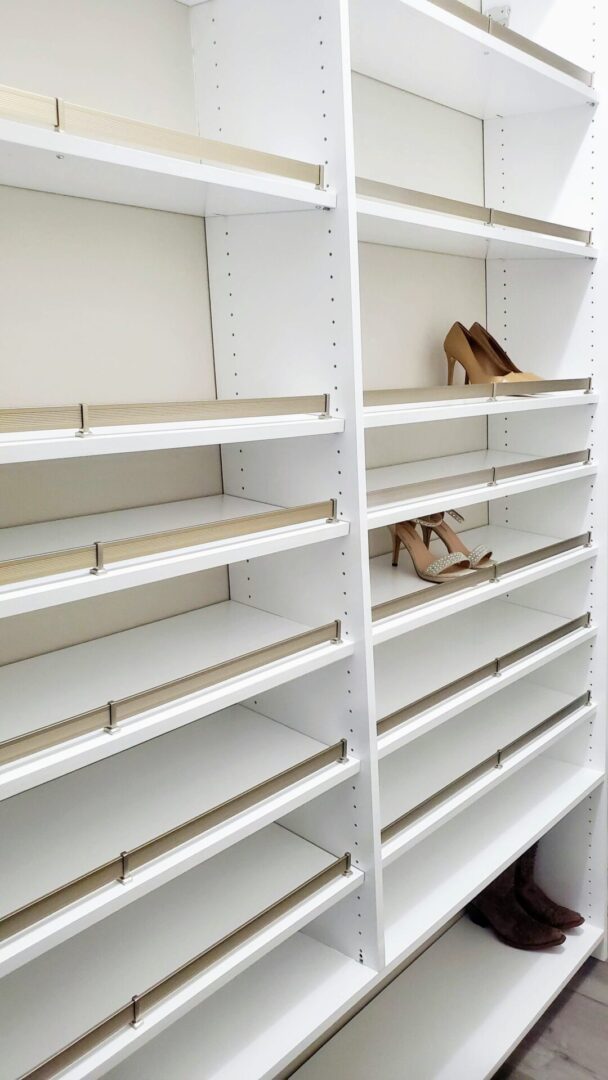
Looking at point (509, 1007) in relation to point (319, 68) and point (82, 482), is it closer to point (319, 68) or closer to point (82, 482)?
point (82, 482)

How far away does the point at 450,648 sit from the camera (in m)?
1.90

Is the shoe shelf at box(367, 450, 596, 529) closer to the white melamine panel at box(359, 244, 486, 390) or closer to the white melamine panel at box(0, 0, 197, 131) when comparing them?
the white melamine panel at box(359, 244, 486, 390)

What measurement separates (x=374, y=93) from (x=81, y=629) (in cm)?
124

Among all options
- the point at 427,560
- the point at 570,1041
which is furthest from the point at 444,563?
the point at 570,1041

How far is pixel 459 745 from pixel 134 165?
1.35 m

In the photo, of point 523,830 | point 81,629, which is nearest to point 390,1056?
point 523,830

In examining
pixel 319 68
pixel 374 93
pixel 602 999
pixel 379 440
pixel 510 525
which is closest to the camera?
pixel 319 68

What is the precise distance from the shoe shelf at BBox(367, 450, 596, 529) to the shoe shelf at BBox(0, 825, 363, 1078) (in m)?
0.58

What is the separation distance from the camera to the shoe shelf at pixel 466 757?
1.54 meters

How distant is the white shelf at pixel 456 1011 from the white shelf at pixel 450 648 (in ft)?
2.55

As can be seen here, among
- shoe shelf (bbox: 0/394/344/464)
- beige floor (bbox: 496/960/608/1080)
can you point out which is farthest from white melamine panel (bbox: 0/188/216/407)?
beige floor (bbox: 496/960/608/1080)

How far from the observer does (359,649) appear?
1.32 m

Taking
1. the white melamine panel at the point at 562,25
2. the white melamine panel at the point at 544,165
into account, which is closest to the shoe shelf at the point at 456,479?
the white melamine panel at the point at 544,165

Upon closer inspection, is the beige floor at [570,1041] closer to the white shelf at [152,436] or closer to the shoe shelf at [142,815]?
the shoe shelf at [142,815]
